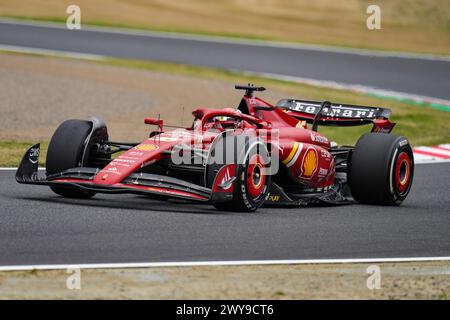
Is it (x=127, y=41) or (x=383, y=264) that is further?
(x=127, y=41)

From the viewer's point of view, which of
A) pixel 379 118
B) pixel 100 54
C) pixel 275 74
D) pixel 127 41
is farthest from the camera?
pixel 127 41

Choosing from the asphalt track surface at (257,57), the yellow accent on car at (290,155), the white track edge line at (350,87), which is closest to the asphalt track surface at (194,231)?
the yellow accent on car at (290,155)

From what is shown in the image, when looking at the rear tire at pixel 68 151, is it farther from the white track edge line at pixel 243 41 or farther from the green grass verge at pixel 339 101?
the white track edge line at pixel 243 41

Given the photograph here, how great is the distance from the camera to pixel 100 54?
27172 millimetres

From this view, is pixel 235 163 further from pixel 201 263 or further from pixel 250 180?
pixel 201 263

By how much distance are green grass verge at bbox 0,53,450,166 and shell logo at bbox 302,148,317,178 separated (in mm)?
4163

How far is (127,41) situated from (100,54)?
250 cm

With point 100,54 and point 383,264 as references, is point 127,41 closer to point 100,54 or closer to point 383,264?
point 100,54

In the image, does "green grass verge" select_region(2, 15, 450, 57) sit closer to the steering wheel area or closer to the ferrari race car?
the ferrari race car

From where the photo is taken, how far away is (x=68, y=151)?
1094cm

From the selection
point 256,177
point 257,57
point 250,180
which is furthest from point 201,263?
point 257,57

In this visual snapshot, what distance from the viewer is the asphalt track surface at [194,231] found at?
8.54 meters

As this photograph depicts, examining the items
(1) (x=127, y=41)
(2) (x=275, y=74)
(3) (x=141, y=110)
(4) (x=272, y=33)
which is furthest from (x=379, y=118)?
(4) (x=272, y=33)

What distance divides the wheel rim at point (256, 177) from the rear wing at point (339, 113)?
2.06 m
